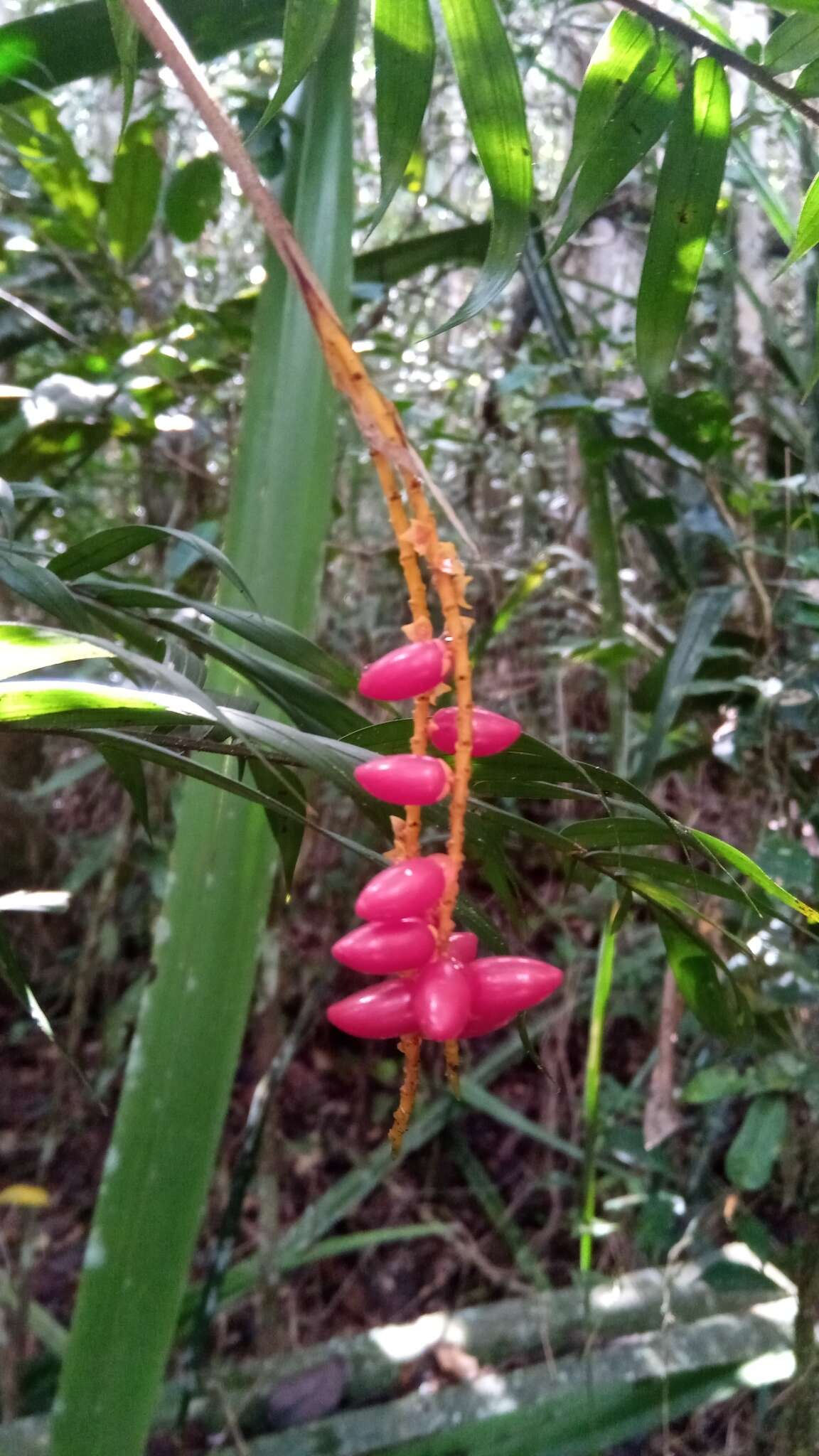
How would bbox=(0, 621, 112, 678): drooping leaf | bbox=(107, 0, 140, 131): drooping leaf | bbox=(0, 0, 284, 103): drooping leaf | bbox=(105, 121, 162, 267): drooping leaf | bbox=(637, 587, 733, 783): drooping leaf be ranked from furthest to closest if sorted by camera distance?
bbox=(105, 121, 162, 267): drooping leaf
bbox=(637, 587, 733, 783): drooping leaf
bbox=(0, 0, 284, 103): drooping leaf
bbox=(107, 0, 140, 131): drooping leaf
bbox=(0, 621, 112, 678): drooping leaf

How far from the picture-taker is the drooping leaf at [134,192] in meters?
0.78

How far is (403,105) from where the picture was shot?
0.34 meters

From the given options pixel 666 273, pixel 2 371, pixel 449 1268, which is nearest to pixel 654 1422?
pixel 449 1268

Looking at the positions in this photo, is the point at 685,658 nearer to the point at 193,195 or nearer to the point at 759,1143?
the point at 759,1143

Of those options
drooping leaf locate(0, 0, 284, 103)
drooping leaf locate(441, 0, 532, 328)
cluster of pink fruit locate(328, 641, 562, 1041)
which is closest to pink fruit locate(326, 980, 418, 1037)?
cluster of pink fruit locate(328, 641, 562, 1041)

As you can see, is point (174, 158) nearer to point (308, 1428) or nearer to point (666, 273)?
point (666, 273)

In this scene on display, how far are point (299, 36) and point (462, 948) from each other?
0.30m

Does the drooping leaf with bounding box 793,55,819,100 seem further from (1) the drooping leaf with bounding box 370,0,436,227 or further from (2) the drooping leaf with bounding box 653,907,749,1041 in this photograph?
(2) the drooping leaf with bounding box 653,907,749,1041

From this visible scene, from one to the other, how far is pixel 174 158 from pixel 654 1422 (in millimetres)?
1505

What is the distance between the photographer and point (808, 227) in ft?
1.15

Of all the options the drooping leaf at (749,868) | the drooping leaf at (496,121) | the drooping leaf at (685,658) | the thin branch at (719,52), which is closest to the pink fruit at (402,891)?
the drooping leaf at (749,868)

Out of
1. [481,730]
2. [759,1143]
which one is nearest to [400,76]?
[481,730]

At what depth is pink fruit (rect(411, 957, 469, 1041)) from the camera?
24cm

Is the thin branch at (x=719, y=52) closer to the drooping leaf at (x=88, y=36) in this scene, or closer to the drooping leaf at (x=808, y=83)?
the drooping leaf at (x=808, y=83)
